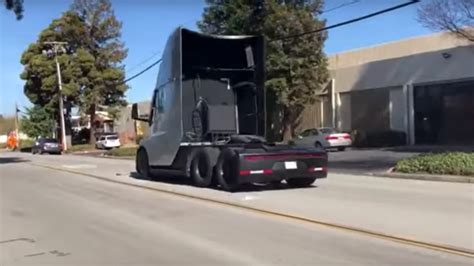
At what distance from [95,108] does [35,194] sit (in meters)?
46.9

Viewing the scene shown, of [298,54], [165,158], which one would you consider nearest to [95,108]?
[298,54]

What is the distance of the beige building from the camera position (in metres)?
34.2

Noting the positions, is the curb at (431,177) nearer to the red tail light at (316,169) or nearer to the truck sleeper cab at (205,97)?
the truck sleeper cab at (205,97)

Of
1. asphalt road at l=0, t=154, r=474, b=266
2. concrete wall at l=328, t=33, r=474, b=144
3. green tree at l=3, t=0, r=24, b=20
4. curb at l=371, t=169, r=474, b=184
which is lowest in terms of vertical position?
asphalt road at l=0, t=154, r=474, b=266

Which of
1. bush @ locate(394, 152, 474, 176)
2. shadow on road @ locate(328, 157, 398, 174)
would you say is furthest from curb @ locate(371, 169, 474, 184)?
shadow on road @ locate(328, 157, 398, 174)

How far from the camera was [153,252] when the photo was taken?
8406 millimetres

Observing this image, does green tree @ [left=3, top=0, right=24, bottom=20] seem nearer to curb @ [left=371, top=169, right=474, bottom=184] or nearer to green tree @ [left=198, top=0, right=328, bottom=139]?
green tree @ [left=198, top=0, right=328, bottom=139]

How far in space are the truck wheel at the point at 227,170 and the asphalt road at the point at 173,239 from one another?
147cm

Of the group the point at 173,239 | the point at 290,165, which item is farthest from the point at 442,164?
the point at 173,239

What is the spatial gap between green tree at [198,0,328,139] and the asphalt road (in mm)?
26595

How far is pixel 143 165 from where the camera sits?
21.0 m

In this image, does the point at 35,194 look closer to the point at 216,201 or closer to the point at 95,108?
the point at 216,201

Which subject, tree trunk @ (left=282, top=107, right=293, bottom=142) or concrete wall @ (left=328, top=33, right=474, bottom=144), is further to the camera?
tree trunk @ (left=282, top=107, right=293, bottom=142)

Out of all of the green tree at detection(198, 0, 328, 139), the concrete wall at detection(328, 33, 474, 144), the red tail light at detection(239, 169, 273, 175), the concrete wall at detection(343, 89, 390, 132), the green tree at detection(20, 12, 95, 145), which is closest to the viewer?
the red tail light at detection(239, 169, 273, 175)
